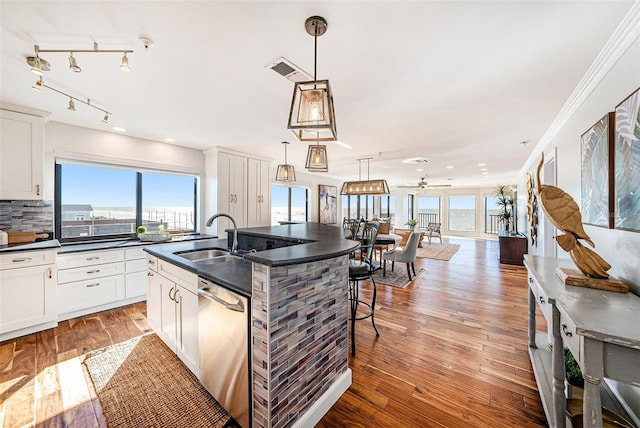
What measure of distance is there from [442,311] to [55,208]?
5464 millimetres

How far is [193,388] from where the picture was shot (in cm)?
191

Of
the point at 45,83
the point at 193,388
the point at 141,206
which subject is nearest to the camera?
the point at 193,388

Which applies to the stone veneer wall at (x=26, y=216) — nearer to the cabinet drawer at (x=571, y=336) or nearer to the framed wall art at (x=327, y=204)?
the cabinet drawer at (x=571, y=336)

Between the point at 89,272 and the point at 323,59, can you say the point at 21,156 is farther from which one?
the point at 323,59

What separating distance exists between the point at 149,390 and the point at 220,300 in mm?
1083

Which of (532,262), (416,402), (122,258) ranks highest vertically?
(532,262)

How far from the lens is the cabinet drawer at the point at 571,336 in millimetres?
1034

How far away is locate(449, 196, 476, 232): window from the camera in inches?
477

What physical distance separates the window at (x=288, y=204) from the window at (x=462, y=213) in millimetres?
8671

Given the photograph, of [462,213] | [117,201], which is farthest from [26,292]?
[462,213]

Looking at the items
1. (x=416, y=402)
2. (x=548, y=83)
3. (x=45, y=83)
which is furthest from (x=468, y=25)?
(x=45, y=83)

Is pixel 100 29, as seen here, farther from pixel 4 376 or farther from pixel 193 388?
pixel 4 376

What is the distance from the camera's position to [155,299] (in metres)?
2.46

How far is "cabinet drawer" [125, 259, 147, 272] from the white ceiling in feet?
6.26
